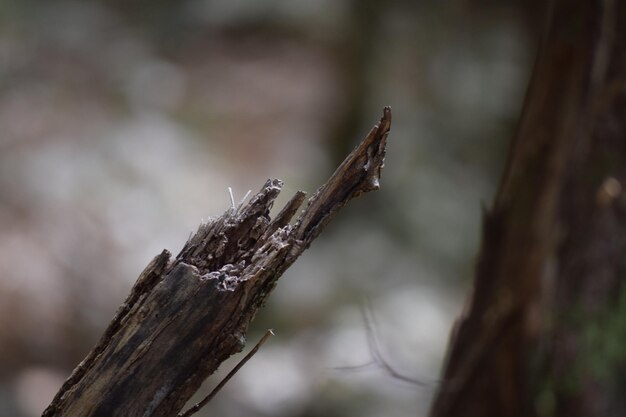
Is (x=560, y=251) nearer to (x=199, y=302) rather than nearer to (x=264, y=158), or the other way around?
(x=199, y=302)

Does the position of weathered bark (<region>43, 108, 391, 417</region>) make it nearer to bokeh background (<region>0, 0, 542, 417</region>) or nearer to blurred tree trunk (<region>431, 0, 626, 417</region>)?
blurred tree trunk (<region>431, 0, 626, 417</region>)

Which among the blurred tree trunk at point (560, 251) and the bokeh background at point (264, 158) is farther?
the bokeh background at point (264, 158)

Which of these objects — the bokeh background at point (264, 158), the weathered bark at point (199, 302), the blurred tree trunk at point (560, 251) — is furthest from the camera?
the bokeh background at point (264, 158)

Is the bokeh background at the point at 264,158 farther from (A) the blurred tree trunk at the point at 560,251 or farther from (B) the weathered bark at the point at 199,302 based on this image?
(B) the weathered bark at the point at 199,302

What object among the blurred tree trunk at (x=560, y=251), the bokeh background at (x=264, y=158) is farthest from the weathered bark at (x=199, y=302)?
the bokeh background at (x=264, y=158)

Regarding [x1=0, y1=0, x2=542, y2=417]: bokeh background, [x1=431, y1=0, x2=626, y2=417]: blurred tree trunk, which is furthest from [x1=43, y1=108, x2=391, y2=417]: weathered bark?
[x1=0, y1=0, x2=542, y2=417]: bokeh background

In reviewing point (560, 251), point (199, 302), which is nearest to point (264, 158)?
point (560, 251)

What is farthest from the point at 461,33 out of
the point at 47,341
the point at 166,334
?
the point at 166,334

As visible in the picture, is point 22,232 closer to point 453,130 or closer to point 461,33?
point 453,130
